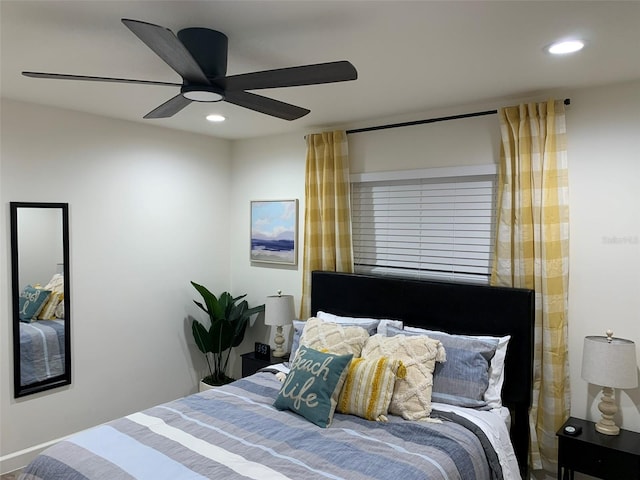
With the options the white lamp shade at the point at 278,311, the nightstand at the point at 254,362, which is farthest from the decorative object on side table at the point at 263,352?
the white lamp shade at the point at 278,311

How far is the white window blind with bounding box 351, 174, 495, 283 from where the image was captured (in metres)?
3.20

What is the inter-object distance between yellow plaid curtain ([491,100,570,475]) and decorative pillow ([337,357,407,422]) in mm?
944

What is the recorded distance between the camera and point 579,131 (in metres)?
2.80

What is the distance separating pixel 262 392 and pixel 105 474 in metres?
1.11

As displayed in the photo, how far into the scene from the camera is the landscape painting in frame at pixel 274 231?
417cm

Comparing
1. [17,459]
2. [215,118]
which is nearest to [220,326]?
[17,459]

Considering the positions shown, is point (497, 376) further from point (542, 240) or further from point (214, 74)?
point (214, 74)

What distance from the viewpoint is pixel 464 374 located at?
272 cm

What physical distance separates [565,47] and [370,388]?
1.97 metres

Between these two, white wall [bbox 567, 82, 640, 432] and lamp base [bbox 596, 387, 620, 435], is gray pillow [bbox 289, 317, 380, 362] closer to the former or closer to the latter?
white wall [bbox 567, 82, 640, 432]

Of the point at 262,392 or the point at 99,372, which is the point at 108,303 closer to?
the point at 99,372

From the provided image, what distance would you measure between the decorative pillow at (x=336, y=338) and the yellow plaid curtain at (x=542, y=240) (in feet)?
3.36

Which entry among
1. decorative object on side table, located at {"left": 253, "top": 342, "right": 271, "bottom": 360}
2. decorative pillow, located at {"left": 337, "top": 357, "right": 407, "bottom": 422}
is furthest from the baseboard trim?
decorative pillow, located at {"left": 337, "top": 357, "right": 407, "bottom": 422}

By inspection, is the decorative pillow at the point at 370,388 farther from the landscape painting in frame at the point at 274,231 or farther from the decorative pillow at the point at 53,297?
the decorative pillow at the point at 53,297
